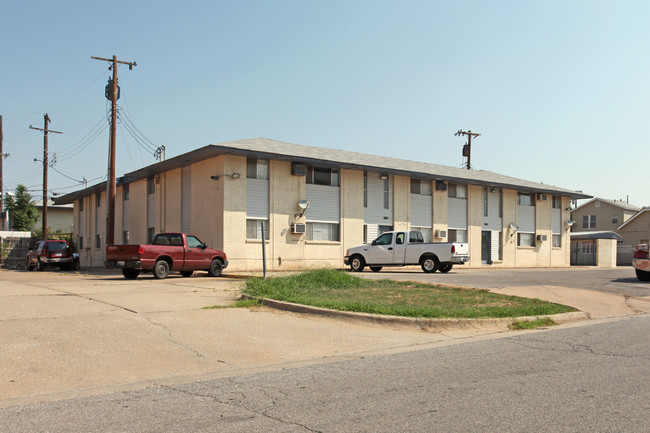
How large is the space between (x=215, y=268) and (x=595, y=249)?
3566cm

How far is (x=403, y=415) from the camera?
4.97 meters

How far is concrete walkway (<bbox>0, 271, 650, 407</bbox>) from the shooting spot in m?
6.42

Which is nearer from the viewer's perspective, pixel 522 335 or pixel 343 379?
pixel 343 379

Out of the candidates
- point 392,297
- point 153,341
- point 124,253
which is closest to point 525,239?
point 124,253

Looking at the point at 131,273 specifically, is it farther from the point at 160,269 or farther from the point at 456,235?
the point at 456,235

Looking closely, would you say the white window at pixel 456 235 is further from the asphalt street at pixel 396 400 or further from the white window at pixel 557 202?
the asphalt street at pixel 396 400

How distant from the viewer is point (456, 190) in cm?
3634

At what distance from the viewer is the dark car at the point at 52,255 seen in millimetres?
31641

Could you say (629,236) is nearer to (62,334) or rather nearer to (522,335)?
(522,335)

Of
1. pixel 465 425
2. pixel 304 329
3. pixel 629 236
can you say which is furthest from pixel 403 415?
pixel 629 236

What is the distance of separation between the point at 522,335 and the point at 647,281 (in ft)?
45.7

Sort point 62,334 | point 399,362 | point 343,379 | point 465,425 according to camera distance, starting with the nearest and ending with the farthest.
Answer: point 465,425, point 343,379, point 399,362, point 62,334

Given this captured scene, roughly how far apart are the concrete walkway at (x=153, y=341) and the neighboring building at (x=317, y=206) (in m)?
12.5

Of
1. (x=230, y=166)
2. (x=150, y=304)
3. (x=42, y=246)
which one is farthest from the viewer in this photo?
(x=42, y=246)
